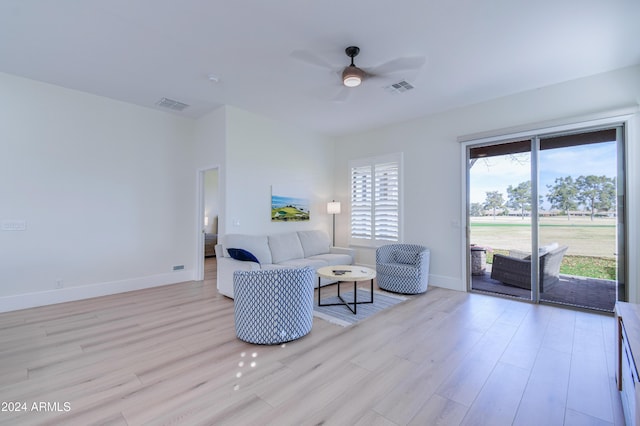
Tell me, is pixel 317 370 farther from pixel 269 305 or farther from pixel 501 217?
pixel 501 217

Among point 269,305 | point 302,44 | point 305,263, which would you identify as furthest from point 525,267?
point 302,44

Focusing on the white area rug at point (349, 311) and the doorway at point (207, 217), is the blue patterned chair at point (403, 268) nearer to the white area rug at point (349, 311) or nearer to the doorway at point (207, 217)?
the white area rug at point (349, 311)

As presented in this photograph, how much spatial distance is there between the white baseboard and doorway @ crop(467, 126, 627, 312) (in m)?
5.39

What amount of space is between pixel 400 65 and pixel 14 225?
539cm

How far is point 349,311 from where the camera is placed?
3740 millimetres

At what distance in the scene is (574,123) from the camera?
373cm

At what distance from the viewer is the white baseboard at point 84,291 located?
374 cm

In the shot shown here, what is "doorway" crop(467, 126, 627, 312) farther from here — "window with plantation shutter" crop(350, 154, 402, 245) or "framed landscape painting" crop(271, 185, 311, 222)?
"framed landscape painting" crop(271, 185, 311, 222)

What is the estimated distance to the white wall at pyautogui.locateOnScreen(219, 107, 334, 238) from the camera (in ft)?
Result: 15.8

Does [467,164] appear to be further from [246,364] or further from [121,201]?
[121,201]

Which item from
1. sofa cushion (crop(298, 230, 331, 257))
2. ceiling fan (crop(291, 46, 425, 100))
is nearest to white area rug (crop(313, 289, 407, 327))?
sofa cushion (crop(298, 230, 331, 257))

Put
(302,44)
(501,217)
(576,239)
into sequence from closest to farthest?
(302,44) < (576,239) < (501,217)

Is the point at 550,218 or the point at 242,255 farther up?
the point at 550,218

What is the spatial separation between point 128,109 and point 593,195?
7.17 metres
